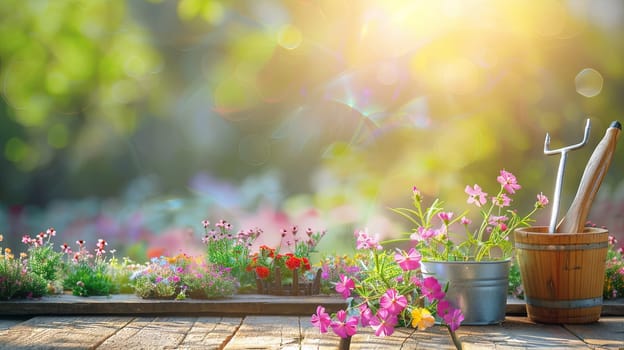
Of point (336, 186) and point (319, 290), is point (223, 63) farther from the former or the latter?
point (319, 290)

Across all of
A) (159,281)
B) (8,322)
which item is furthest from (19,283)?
(159,281)

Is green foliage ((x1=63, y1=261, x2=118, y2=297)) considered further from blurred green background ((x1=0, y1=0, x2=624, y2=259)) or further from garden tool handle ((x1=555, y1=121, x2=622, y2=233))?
garden tool handle ((x1=555, y1=121, x2=622, y2=233))

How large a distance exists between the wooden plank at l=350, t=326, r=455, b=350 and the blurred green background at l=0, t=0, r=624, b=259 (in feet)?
5.55

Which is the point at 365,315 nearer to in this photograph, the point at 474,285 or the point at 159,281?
the point at 474,285

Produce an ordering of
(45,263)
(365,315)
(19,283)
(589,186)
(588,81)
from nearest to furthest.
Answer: (365,315) < (589,186) < (19,283) < (45,263) < (588,81)

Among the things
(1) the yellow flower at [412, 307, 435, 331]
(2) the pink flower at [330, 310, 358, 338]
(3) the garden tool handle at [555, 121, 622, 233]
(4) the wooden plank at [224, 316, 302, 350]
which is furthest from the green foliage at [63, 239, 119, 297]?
(3) the garden tool handle at [555, 121, 622, 233]

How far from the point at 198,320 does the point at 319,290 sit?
0.79 m

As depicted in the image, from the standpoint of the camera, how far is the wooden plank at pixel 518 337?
2459mm

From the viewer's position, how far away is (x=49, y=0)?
4.71m

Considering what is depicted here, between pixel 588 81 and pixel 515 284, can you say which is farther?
pixel 588 81

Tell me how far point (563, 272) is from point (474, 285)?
345 mm

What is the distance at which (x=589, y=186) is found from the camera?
2.94 metres

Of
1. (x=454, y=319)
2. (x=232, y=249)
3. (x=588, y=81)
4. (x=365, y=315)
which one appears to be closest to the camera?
(x=365, y=315)

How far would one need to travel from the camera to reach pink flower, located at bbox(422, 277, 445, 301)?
2.70 meters
